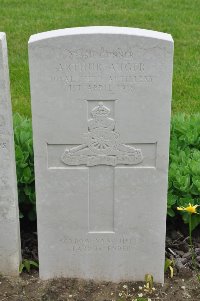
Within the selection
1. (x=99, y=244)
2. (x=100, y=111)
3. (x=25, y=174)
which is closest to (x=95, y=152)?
(x=100, y=111)

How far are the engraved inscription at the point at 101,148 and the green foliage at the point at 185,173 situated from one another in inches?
25.4

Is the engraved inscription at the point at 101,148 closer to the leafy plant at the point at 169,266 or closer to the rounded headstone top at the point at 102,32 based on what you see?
the rounded headstone top at the point at 102,32

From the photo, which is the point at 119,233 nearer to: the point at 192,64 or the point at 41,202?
the point at 41,202

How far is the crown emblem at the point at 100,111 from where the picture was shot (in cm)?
312

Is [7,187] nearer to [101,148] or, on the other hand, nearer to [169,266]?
[101,148]

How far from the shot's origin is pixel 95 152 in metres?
3.24

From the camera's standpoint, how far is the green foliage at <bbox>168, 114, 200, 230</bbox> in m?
3.78

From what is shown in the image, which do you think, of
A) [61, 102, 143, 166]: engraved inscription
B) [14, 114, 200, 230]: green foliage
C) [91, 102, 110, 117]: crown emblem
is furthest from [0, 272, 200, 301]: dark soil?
[91, 102, 110, 117]: crown emblem

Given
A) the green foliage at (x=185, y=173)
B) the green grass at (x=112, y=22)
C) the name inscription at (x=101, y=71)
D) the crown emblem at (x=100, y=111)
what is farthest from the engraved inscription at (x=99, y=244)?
the green grass at (x=112, y=22)

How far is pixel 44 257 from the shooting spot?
3.53 m

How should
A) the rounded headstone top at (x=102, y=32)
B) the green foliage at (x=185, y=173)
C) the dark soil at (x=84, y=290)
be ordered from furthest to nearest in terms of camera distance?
the green foliage at (x=185, y=173), the dark soil at (x=84, y=290), the rounded headstone top at (x=102, y=32)

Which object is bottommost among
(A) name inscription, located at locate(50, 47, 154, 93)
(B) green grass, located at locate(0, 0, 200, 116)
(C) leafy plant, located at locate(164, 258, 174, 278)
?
(C) leafy plant, located at locate(164, 258, 174, 278)

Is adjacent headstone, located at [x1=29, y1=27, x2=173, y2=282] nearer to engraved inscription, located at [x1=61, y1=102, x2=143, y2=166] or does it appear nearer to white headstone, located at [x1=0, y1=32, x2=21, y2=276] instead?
engraved inscription, located at [x1=61, y1=102, x2=143, y2=166]

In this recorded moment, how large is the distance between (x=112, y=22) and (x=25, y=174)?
22.4 ft
